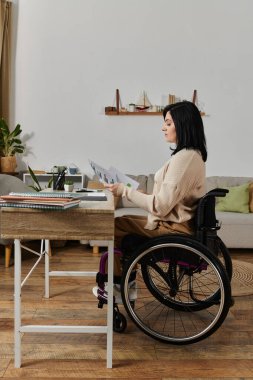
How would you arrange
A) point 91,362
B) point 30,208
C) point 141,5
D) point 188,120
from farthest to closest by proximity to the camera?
point 141,5
point 188,120
point 91,362
point 30,208

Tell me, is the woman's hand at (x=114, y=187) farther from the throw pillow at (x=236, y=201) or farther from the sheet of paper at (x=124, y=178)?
the throw pillow at (x=236, y=201)

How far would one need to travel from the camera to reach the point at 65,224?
180 cm

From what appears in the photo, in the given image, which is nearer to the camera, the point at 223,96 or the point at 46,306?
the point at 46,306

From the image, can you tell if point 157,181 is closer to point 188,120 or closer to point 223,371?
point 188,120

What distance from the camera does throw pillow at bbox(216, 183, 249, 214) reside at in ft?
13.7

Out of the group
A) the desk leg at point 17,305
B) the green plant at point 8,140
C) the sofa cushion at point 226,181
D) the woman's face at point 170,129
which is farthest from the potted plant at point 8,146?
the desk leg at point 17,305

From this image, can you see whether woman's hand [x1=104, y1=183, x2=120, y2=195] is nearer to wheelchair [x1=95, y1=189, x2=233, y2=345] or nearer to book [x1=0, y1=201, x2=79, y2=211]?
wheelchair [x1=95, y1=189, x2=233, y2=345]

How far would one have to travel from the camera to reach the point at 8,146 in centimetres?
449

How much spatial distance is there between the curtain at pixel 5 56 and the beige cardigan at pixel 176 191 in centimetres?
289

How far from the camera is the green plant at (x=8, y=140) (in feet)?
14.3

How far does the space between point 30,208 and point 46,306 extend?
101 cm

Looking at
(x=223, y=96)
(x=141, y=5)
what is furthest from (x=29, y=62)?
(x=223, y=96)

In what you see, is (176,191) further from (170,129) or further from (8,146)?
(8,146)

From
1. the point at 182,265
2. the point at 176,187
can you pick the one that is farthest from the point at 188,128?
the point at 182,265
